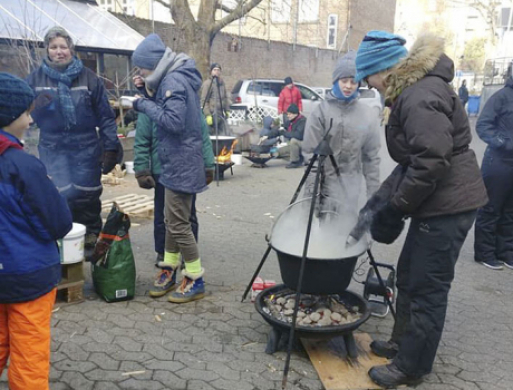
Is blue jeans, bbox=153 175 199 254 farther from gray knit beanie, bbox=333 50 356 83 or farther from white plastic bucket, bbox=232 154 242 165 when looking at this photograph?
white plastic bucket, bbox=232 154 242 165

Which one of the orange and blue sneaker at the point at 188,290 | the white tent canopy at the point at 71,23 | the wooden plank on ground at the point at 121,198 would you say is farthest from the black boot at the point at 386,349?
the white tent canopy at the point at 71,23

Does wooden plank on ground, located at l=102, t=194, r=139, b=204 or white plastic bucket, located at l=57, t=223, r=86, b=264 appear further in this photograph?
wooden plank on ground, located at l=102, t=194, r=139, b=204

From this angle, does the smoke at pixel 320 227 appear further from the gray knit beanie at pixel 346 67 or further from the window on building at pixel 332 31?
the window on building at pixel 332 31

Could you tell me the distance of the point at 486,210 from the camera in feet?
16.4

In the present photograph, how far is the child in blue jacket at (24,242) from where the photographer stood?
2235 millimetres

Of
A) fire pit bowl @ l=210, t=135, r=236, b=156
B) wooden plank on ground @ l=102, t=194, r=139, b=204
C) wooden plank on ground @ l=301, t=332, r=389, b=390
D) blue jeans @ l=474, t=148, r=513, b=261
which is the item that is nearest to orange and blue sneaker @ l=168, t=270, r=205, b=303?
wooden plank on ground @ l=301, t=332, r=389, b=390

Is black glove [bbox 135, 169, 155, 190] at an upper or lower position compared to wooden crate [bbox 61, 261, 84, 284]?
upper

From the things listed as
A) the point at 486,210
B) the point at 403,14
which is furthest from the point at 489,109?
the point at 403,14

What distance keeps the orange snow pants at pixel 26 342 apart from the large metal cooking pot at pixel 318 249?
1.49m

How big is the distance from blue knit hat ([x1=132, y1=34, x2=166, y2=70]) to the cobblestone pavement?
195 cm

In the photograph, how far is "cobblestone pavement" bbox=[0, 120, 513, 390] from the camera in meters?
3.03

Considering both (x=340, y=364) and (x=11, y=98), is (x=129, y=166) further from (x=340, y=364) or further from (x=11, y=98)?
(x=11, y=98)

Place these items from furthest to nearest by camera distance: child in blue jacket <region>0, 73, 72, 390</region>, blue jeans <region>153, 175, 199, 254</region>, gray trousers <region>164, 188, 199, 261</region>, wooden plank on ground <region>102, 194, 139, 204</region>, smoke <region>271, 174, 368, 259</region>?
wooden plank on ground <region>102, 194, 139, 204</region> < blue jeans <region>153, 175, 199, 254</region> < gray trousers <region>164, 188, 199, 261</region> < smoke <region>271, 174, 368, 259</region> < child in blue jacket <region>0, 73, 72, 390</region>

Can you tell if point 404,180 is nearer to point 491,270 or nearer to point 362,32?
point 491,270
